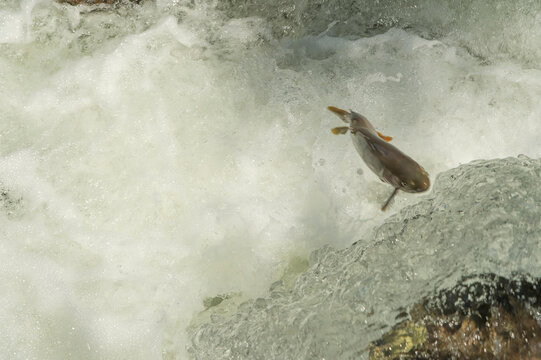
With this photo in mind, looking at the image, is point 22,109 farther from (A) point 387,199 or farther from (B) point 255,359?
(A) point 387,199

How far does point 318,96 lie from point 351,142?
190 millimetres

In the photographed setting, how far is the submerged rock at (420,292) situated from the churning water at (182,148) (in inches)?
3.3

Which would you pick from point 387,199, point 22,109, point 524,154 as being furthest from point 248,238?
point 524,154

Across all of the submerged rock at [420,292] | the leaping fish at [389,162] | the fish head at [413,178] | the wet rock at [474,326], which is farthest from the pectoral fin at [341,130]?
the wet rock at [474,326]

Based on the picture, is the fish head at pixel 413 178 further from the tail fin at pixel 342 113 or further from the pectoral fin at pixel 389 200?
the tail fin at pixel 342 113

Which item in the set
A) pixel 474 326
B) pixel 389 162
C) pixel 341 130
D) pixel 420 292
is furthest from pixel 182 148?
pixel 474 326

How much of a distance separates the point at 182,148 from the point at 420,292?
82cm

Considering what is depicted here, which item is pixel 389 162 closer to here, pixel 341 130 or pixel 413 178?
pixel 413 178

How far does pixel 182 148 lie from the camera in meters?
1.58

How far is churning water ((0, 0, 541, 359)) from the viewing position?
153 cm

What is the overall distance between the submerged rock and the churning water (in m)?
0.08

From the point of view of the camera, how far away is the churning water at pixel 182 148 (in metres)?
1.53

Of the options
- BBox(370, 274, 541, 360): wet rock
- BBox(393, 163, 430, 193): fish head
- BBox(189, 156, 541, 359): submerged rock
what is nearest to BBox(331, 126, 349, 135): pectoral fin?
BBox(393, 163, 430, 193): fish head

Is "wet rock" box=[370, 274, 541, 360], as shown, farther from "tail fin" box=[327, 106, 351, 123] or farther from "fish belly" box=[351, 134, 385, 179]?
"tail fin" box=[327, 106, 351, 123]
